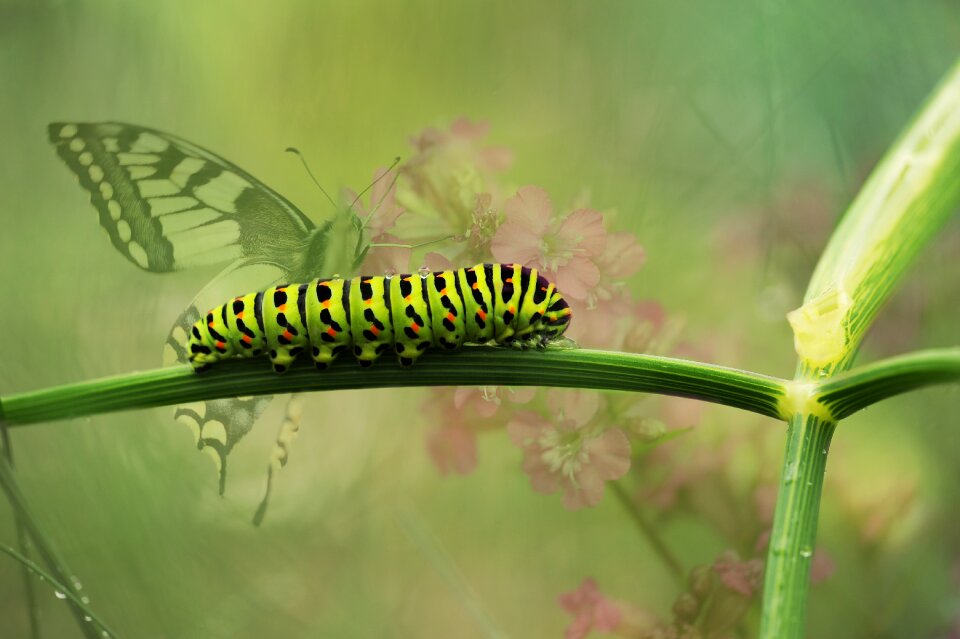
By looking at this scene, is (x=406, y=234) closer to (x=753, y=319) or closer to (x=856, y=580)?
(x=753, y=319)

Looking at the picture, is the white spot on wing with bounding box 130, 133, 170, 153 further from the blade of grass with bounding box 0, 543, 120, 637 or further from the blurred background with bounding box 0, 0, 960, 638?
the blade of grass with bounding box 0, 543, 120, 637

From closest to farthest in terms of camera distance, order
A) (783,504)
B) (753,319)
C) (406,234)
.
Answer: (783,504)
(406,234)
(753,319)

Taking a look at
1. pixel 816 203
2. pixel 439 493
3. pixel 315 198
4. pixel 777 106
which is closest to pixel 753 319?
pixel 816 203

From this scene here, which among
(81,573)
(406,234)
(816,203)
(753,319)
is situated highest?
(816,203)

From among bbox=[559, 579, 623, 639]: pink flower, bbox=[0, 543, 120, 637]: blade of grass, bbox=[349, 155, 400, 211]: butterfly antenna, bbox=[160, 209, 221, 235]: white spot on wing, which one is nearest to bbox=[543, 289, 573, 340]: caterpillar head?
bbox=[349, 155, 400, 211]: butterfly antenna

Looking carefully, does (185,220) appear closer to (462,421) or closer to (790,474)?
(462,421)

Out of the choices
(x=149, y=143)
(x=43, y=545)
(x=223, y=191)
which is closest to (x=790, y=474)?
(x=223, y=191)

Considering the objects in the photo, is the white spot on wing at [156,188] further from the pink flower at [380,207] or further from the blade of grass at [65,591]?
the blade of grass at [65,591]
